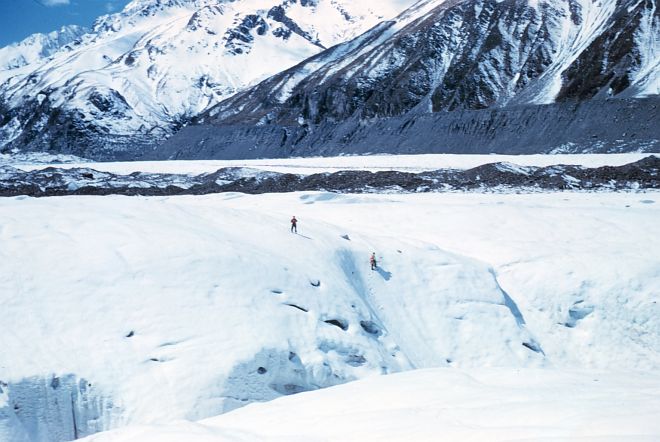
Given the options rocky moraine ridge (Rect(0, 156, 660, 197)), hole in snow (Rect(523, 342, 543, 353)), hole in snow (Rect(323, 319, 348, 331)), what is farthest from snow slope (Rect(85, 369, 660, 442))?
rocky moraine ridge (Rect(0, 156, 660, 197))

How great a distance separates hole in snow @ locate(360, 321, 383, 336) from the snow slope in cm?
378

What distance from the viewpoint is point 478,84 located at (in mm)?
103688

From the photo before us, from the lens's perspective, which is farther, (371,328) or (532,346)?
(532,346)

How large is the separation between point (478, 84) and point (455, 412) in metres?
98.6

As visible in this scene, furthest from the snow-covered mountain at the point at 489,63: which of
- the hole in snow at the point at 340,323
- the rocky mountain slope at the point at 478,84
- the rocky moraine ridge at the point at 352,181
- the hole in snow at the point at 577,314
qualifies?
the hole in snow at the point at 340,323

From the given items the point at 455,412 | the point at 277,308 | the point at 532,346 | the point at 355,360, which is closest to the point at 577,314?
the point at 532,346

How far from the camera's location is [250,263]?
19859 mm

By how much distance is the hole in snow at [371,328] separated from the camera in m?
19.8

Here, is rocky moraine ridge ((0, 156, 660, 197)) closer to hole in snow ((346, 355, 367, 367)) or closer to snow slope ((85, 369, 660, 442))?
hole in snow ((346, 355, 367, 367))

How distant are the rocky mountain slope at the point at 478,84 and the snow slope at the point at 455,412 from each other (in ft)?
218

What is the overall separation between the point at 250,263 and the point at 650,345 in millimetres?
14813

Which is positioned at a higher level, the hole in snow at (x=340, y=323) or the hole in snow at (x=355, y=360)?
the hole in snow at (x=340, y=323)

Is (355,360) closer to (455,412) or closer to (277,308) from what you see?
(277,308)

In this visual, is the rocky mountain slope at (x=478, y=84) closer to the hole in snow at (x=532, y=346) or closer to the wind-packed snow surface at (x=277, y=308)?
the wind-packed snow surface at (x=277, y=308)
